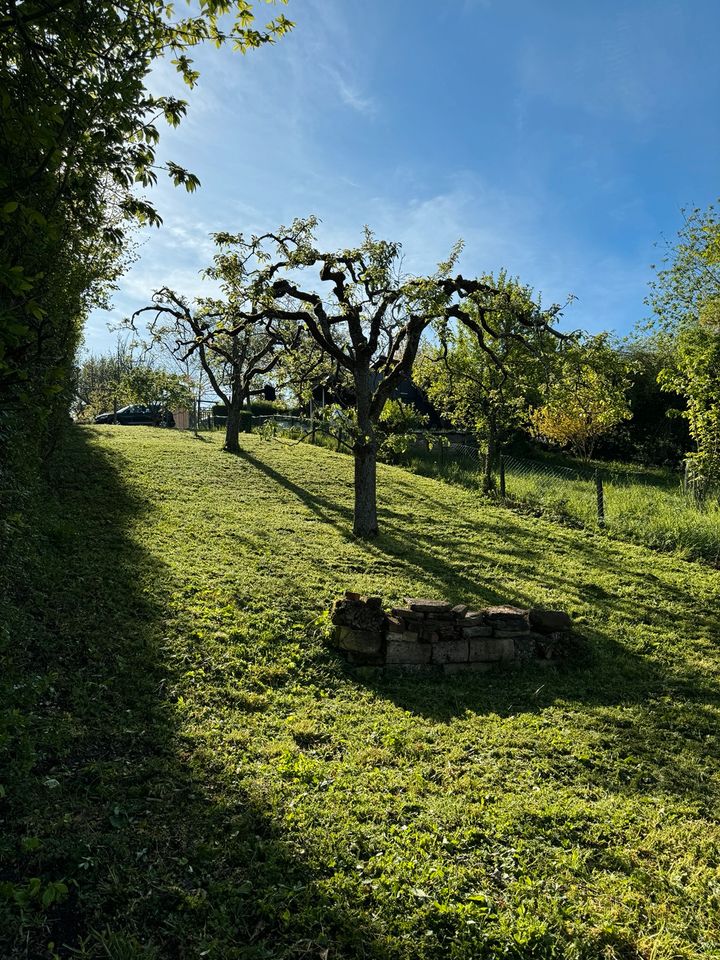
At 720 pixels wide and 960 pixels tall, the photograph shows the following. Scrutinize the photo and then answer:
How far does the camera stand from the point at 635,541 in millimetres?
11172

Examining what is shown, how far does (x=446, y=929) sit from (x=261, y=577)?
5120 millimetres

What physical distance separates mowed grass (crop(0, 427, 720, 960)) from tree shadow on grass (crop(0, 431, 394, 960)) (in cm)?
1

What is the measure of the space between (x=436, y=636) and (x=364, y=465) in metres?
4.99

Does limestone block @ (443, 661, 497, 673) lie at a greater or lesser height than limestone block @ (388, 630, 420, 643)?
lesser

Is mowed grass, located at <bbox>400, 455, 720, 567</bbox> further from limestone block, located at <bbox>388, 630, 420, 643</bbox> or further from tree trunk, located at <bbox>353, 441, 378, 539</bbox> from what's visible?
limestone block, located at <bbox>388, 630, 420, 643</bbox>

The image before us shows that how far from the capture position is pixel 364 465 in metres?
10.5

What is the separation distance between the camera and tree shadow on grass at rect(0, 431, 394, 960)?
8.20 ft

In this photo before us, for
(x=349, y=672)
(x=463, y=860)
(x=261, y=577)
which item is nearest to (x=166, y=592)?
(x=261, y=577)

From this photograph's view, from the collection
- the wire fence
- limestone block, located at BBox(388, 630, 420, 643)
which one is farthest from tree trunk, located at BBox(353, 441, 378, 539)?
limestone block, located at BBox(388, 630, 420, 643)

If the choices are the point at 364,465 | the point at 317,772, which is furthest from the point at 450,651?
the point at 364,465

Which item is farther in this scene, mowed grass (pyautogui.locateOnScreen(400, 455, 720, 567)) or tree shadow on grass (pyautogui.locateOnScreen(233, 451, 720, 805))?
mowed grass (pyautogui.locateOnScreen(400, 455, 720, 567))

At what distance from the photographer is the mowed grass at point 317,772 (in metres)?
2.64

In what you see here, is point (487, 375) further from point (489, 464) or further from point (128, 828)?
point (128, 828)

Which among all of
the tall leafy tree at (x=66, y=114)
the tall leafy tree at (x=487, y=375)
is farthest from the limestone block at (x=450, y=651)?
the tall leafy tree at (x=487, y=375)
